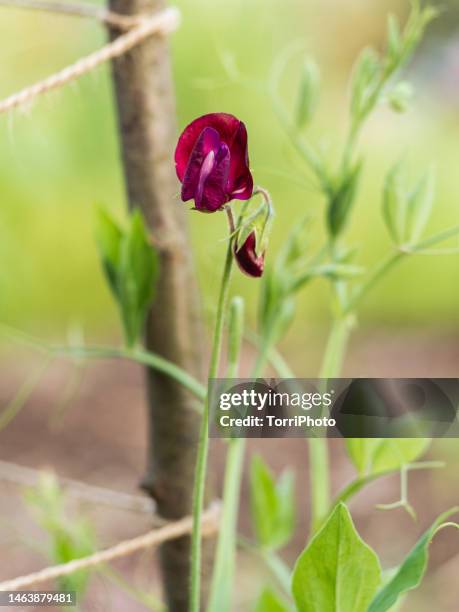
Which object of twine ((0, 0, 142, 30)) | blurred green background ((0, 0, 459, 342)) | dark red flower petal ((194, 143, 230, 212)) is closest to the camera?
dark red flower petal ((194, 143, 230, 212))

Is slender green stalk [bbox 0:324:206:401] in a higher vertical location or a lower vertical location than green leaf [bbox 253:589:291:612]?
higher

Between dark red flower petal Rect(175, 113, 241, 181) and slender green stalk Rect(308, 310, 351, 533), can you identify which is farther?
slender green stalk Rect(308, 310, 351, 533)

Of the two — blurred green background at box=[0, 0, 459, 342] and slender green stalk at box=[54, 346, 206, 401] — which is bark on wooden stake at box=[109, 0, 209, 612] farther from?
blurred green background at box=[0, 0, 459, 342]

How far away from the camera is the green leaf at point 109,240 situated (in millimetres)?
584

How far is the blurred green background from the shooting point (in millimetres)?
2150

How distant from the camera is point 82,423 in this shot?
6.15 feet

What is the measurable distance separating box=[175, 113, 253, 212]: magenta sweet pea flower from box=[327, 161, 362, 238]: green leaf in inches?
9.2

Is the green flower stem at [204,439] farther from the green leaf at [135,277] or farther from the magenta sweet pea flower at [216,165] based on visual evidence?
the green leaf at [135,277]

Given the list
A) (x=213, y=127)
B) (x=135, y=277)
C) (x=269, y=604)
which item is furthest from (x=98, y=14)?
(x=269, y=604)

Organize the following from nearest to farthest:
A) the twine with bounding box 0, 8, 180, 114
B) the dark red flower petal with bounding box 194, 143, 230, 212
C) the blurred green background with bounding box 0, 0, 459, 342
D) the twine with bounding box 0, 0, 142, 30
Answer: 1. the dark red flower petal with bounding box 194, 143, 230, 212
2. the twine with bounding box 0, 8, 180, 114
3. the twine with bounding box 0, 0, 142, 30
4. the blurred green background with bounding box 0, 0, 459, 342

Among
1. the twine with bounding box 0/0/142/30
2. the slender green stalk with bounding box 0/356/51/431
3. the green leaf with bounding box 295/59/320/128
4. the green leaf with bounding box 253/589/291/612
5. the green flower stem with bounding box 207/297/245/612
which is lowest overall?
the green leaf with bounding box 253/589/291/612

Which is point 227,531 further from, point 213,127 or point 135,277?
point 213,127

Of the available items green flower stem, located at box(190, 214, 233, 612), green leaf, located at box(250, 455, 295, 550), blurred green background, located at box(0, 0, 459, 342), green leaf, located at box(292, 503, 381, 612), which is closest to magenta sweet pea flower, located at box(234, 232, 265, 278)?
green flower stem, located at box(190, 214, 233, 612)

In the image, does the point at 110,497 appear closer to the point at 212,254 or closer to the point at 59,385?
the point at 212,254
